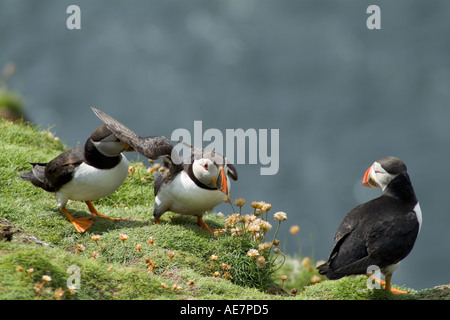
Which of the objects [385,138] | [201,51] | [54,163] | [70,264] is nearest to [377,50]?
[385,138]

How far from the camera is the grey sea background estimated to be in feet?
65.8

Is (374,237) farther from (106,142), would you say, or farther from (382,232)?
(106,142)

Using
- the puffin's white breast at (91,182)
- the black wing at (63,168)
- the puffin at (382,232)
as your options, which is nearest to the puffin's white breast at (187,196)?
the puffin's white breast at (91,182)

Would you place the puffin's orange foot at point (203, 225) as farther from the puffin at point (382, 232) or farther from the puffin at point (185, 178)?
the puffin at point (382, 232)

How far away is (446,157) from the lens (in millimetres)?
20609

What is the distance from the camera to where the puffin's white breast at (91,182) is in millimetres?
6242

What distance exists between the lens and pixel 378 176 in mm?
5402

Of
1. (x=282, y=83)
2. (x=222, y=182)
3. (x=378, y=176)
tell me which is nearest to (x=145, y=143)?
(x=222, y=182)

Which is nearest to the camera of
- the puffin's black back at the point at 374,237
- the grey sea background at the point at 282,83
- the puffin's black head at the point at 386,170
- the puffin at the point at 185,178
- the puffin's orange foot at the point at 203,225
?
the puffin's black back at the point at 374,237

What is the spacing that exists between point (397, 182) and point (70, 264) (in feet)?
9.12

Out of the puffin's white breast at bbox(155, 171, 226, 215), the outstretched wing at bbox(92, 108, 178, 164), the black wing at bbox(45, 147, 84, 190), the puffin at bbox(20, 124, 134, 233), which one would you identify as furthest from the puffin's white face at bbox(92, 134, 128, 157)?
the puffin's white breast at bbox(155, 171, 226, 215)

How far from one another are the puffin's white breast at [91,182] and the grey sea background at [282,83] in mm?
12093

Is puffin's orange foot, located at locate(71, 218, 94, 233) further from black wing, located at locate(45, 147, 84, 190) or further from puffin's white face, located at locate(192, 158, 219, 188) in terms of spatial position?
puffin's white face, located at locate(192, 158, 219, 188)

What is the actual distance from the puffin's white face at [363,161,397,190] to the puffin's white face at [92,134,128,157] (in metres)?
2.44
